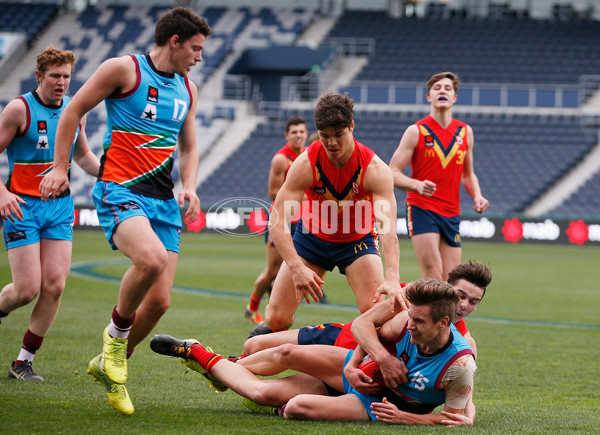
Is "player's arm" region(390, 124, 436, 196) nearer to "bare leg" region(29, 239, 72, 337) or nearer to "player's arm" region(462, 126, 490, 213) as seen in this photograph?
"player's arm" region(462, 126, 490, 213)

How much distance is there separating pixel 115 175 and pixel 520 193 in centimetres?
2585

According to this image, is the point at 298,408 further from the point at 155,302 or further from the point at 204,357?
the point at 155,302

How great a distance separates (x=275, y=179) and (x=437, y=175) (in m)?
2.82

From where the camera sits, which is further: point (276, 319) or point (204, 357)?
point (276, 319)

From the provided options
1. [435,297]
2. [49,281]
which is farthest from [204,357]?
[435,297]

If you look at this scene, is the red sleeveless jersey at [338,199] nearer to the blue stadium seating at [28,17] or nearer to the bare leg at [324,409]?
the bare leg at [324,409]

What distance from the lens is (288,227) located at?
5.89 metres

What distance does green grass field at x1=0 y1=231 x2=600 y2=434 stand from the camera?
5051 millimetres

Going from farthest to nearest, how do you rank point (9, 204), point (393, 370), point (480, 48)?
1. point (480, 48)
2. point (9, 204)
3. point (393, 370)

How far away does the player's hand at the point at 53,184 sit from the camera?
527 centimetres

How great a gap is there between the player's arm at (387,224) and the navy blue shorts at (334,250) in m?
0.58

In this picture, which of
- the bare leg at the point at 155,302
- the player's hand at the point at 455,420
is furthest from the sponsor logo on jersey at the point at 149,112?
the player's hand at the point at 455,420

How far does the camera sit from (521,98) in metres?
31.6

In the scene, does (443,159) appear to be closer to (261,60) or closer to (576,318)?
(576,318)
